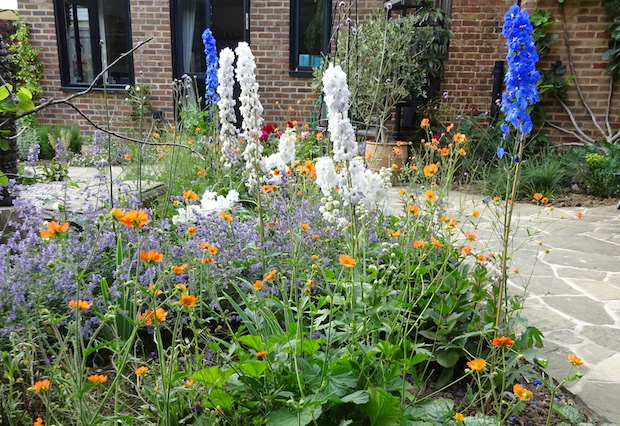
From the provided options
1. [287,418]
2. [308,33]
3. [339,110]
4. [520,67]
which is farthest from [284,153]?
[308,33]

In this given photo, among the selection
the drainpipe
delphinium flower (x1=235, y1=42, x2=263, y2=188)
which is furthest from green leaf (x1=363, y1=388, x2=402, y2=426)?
the drainpipe

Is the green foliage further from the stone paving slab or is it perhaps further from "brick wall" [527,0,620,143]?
"brick wall" [527,0,620,143]

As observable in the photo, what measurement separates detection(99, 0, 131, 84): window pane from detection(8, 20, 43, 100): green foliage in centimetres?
94

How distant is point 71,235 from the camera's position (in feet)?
7.08

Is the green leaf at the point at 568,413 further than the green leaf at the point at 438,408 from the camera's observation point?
No

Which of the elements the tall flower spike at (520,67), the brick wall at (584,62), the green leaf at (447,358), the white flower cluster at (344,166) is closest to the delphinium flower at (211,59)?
the white flower cluster at (344,166)

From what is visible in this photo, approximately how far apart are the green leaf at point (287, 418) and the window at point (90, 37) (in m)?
7.19

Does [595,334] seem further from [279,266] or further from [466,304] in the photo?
[279,266]

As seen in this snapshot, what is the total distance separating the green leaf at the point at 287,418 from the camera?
3.83 ft

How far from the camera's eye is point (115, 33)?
7453 mm

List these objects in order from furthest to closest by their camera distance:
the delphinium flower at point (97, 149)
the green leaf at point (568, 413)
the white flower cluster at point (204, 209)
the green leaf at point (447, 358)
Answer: the delphinium flower at point (97, 149)
the white flower cluster at point (204, 209)
the green leaf at point (447, 358)
the green leaf at point (568, 413)

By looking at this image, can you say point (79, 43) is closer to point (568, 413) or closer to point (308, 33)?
point (308, 33)

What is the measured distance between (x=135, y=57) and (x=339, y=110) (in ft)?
21.4

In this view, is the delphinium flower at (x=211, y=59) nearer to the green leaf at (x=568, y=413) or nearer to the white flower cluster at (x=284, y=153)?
the white flower cluster at (x=284, y=153)
